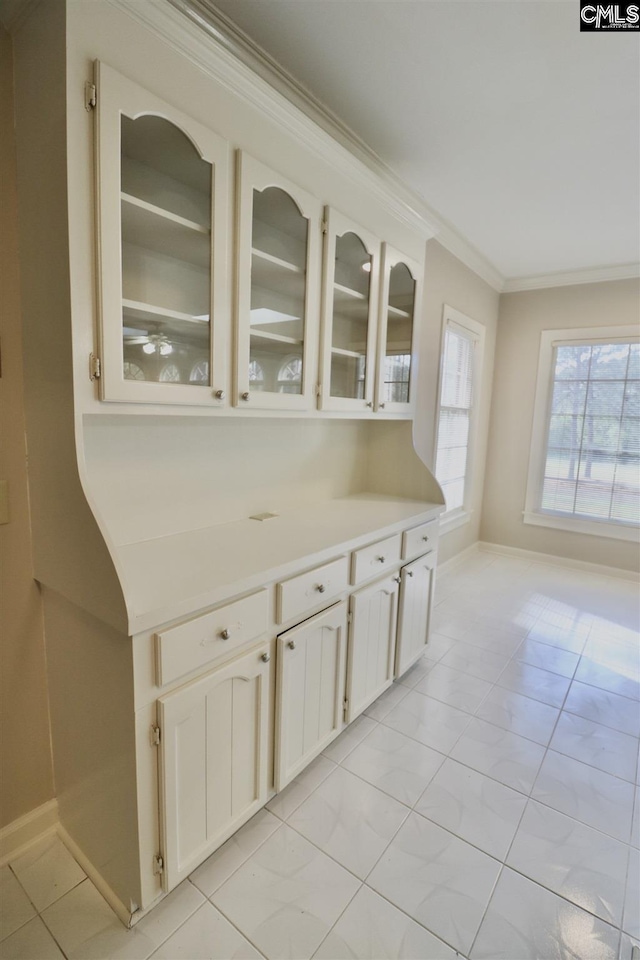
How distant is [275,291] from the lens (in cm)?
165

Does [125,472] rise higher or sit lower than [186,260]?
lower

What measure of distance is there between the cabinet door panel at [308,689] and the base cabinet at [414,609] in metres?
0.49

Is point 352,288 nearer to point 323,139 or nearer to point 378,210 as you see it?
point 378,210

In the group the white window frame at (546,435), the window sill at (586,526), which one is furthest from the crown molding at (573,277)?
the window sill at (586,526)

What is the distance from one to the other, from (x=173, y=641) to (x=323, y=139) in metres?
1.74

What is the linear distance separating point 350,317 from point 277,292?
46 cm

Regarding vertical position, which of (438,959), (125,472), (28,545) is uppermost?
(125,472)

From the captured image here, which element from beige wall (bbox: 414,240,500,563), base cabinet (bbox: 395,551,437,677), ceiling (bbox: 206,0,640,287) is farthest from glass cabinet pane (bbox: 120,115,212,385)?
beige wall (bbox: 414,240,500,563)

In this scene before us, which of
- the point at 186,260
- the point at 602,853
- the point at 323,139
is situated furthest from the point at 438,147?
the point at 602,853

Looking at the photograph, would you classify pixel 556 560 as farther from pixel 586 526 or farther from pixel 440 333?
pixel 440 333

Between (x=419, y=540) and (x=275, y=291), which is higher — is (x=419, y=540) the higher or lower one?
the lower one

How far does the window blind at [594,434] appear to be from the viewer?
3.84 meters

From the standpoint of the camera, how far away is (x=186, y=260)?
53.8 inches

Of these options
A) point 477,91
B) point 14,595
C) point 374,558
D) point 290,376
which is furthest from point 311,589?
point 477,91
